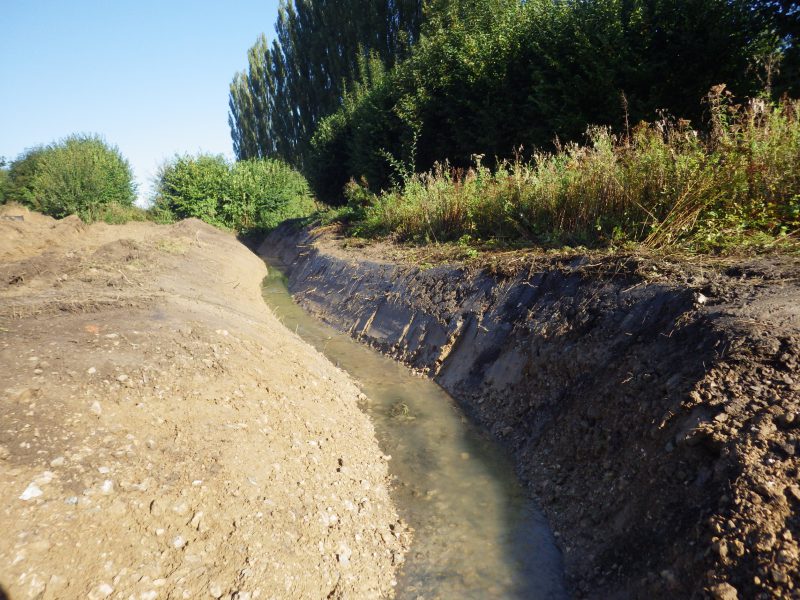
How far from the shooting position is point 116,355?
4.66 metres

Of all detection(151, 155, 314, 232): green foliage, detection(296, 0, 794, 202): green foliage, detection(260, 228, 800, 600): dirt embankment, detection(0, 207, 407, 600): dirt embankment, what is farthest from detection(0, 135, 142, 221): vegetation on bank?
detection(260, 228, 800, 600): dirt embankment

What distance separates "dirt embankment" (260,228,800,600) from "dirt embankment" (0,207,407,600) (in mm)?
1488

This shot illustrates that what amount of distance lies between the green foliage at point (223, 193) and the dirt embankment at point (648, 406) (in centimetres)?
2207

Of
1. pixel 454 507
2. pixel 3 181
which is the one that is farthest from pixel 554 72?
pixel 3 181

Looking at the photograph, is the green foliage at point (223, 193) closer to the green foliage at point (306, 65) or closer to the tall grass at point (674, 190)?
the green foliage at point (306, 65)

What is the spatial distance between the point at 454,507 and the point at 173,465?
7.33 ft

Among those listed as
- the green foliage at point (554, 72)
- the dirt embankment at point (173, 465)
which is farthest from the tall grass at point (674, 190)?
the dirt embankment at point (173, 465)

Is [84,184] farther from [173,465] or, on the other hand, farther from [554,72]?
[173,465]

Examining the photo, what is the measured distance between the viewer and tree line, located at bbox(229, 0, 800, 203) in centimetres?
838

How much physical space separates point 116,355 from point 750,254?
19.4 ft

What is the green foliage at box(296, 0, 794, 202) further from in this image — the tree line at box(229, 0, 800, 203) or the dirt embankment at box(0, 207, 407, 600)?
the dirt embankment at box(0, 207, 407, 600)

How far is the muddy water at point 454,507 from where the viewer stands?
141 inches

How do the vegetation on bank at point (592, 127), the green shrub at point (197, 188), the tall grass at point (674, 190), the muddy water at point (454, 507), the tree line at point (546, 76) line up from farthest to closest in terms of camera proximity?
the green shrub at point (197, 188)
the tree line at point (546, 76)
the vegetation on bank at point (592, 127)
the tall grass at point (674, 190)
the muddy water at point (454, 507)

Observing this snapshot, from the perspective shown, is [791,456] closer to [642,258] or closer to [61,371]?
[642,258]
